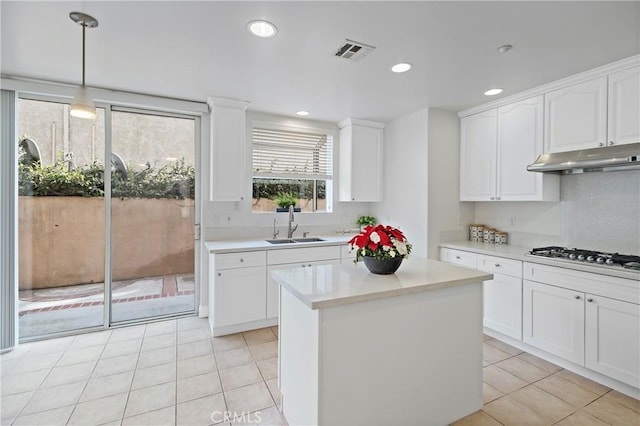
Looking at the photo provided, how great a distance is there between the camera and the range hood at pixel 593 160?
225cm

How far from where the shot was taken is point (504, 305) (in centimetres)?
295

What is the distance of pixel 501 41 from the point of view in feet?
6.92

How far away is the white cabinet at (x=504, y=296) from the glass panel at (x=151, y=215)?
134 inches

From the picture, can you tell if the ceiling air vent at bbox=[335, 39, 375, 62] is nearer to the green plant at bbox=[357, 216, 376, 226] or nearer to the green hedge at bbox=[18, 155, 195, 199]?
the green hedge at bbox=[18, 155, 195, 199]

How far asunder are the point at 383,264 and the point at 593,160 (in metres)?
2.08

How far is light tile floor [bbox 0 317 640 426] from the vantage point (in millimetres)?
1948

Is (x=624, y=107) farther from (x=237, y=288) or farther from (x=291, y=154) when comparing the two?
(x=237, y=288)

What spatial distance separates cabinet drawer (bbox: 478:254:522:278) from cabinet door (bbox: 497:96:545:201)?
687 millimetres

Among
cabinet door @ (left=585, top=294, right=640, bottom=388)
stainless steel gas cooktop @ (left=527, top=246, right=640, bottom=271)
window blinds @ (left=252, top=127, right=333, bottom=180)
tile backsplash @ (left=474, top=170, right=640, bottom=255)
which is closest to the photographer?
cabinet door @ (left=585, top=294, right=640, bottom=388)

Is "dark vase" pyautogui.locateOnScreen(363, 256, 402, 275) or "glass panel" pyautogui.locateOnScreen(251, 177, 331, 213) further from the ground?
"glass panel" pyautogui.locateOnScreen(251, 177, 331, 213)

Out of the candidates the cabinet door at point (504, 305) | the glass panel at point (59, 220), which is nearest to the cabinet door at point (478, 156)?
the cabinet door at point (504, 305)

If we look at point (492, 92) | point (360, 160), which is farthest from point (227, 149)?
point (492, 92)

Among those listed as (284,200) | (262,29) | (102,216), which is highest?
(262,29)

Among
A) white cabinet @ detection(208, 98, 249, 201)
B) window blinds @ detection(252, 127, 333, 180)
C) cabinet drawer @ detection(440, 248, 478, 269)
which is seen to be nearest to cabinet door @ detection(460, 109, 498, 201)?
cabinet drawer @ detection(440, 248, 478, 269)
